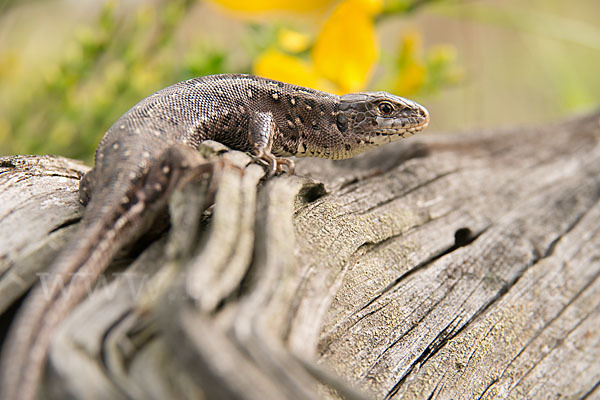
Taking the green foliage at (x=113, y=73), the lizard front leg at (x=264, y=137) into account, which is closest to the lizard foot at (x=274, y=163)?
the lizard front leg at (x=264, y=137)

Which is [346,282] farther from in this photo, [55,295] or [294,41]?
[294,41]

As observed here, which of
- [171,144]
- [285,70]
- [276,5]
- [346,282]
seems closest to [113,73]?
[285,70]

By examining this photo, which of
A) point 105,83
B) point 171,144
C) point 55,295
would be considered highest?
point 105,83

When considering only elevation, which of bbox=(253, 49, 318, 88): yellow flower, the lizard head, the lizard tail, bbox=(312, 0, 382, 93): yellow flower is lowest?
the lizard tail

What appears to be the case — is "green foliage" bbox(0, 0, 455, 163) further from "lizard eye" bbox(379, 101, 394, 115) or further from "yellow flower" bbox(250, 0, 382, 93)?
"lizard eye" bbox(379, 101, 394, 115)

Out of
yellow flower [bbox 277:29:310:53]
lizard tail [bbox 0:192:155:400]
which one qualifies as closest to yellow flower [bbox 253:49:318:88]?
yellow flower [bbox 277:29:310:53]

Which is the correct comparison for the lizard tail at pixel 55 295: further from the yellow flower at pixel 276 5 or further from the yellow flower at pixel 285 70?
the yellow flower at pixel 285 70

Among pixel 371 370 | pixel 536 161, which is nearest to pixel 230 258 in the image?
pixel 371 370

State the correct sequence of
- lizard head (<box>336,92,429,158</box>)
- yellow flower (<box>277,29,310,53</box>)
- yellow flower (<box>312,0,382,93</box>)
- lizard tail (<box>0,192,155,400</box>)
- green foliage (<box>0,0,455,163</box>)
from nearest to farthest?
lizard tail (<box>0,192,155,400</box>)
yellow flower (<box>312,0,382,93</box>)
lizard head (<box>336,92,429,158</box>)
yellow flower (<box>277,29,310,53</box>)
green foliage (<box>0,0,455,163</box>)
